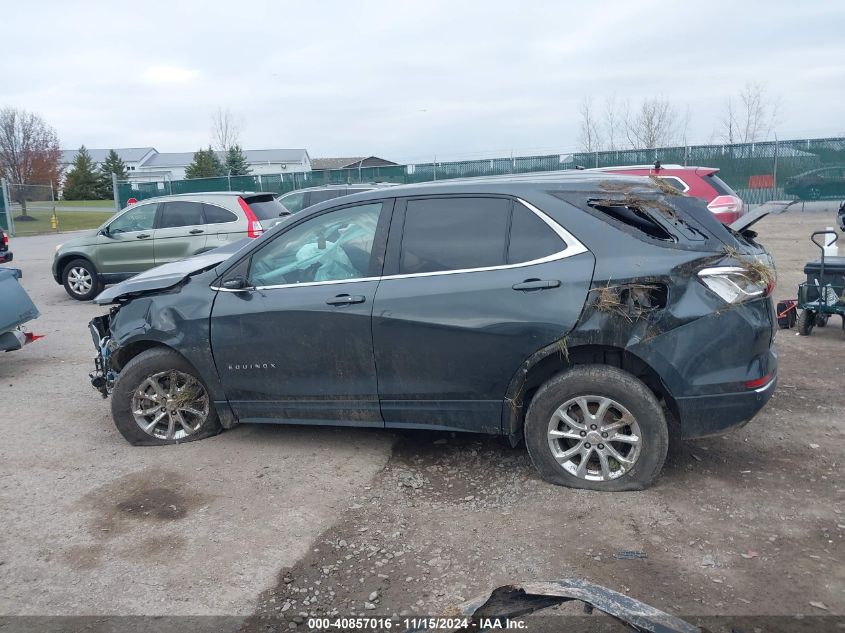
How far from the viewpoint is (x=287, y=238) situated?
5.17m

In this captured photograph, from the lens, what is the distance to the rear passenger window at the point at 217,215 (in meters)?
12.3

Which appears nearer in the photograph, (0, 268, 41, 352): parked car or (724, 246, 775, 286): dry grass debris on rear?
(724, 246, 775, 286): dry grass debris on rear

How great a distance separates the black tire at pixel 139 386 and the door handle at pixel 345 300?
120 cm

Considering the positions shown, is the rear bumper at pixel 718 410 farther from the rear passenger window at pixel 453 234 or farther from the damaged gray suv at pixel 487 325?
the rear passenger window at pixel 453 234

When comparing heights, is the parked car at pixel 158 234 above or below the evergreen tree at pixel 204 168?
below

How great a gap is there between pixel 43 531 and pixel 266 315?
5.90 ft

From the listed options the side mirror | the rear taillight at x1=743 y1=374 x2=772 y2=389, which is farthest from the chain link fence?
the rear taillight at x1=743 y1=374 x2=772 y2=389

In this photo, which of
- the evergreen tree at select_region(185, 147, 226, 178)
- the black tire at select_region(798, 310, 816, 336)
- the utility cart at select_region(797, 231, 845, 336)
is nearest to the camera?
the utility cart at select_region(797, 231, 845, 336)

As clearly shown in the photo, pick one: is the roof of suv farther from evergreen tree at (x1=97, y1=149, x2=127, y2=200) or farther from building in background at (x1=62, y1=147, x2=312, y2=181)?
building in background at (x1=62, y1=147, x2=312, y2=181)

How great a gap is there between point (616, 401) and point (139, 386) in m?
3.30

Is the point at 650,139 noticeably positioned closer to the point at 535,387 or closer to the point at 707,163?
Result: the point at 707,163

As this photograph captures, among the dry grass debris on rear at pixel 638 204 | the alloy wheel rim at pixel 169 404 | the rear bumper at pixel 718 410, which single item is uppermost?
the dry grass debris on rear at pixel 638 204

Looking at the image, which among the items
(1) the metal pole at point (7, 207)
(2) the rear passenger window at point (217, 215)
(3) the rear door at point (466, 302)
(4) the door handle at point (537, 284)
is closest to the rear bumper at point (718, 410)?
(3) the rear door at point (466, 302)

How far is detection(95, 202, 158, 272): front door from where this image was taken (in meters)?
12.7
